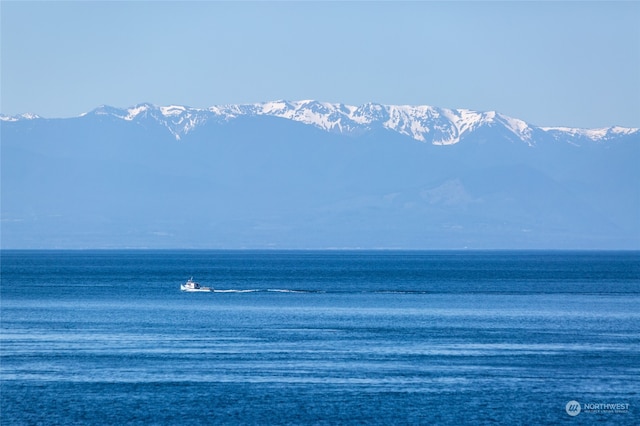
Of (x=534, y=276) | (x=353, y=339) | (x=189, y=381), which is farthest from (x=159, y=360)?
(x=534, y=276)

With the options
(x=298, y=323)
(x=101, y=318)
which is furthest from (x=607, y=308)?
(x=101, y=318)

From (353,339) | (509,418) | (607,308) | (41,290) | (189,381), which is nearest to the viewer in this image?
(509,418)

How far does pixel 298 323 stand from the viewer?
84562mm

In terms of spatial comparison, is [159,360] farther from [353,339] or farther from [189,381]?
[353,339]

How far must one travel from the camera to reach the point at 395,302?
10838cm

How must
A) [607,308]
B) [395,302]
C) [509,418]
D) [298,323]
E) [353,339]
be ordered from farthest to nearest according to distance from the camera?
[395,302], [607,308], [298,323], [353,339], [509,418]

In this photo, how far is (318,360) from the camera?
63.5m

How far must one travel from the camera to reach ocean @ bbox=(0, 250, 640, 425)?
166ft

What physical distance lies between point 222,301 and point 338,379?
173 feet

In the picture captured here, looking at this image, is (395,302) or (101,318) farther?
(395,302)

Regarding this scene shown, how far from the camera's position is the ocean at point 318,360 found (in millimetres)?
50531

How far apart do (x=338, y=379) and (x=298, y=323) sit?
89.7ft

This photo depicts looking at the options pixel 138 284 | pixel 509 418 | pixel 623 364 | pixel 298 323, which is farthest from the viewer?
pixel 138 284

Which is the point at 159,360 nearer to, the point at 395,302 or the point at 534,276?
the point at 395,302
